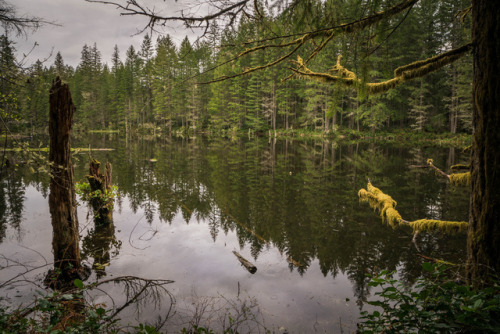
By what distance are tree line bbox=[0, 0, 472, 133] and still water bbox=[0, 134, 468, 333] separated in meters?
3.40

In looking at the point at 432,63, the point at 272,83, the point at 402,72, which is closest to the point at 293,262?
the point at 402,72

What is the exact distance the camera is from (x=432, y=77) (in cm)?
3475

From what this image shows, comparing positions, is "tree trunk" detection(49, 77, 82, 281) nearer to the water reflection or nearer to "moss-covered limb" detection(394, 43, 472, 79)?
the water reflection

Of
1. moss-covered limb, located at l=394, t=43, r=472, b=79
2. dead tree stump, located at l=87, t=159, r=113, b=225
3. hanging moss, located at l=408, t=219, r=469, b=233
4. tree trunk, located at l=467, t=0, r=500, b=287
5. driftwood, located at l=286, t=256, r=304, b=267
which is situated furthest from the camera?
dead tree stump, located at l=87, t=159, r=113, b=225

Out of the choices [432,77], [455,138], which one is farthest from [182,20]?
[432,77]

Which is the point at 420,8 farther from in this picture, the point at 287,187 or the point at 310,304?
the point at 310,304

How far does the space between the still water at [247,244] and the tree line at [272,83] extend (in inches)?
134

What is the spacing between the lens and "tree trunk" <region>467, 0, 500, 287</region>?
2.50 meters

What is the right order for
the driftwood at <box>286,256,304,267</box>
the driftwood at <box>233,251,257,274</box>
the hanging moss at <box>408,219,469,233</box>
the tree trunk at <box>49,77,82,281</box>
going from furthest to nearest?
the driftwood at <box>286,256,304,267</box>, the driftwood at <box>233,251,257,274</box>, the tree trunk at <box>49,77,82,281</box>, the hanging moss at <box>408,219,469,233</box>

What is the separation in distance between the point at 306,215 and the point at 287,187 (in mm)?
3590

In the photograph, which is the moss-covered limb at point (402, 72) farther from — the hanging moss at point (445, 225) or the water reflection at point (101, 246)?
the water reflection at point (101, 246)

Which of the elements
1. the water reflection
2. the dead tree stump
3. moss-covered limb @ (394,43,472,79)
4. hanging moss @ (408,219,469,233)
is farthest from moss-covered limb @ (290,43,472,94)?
the dead tree stump

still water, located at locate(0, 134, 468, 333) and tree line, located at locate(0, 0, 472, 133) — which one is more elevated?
tree line, located at locate(0, 0, 472, 133)

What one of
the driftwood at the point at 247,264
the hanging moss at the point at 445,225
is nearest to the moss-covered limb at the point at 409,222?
the hanging moss at the point at 445,225
